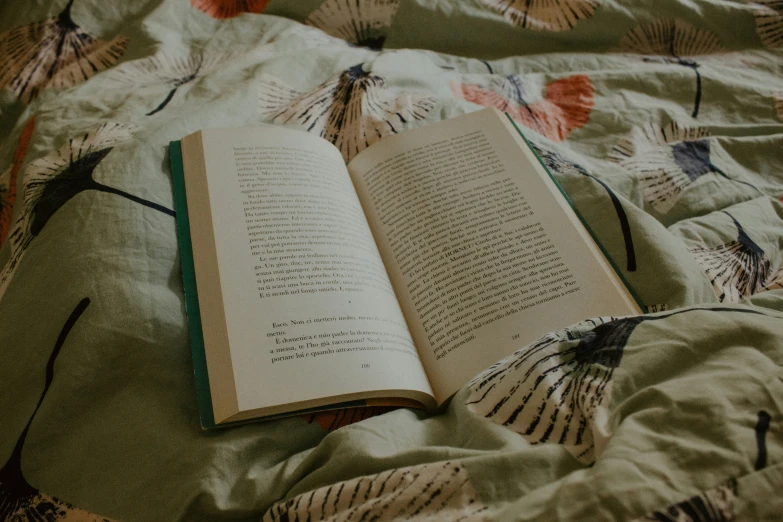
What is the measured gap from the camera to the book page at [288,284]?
41cm

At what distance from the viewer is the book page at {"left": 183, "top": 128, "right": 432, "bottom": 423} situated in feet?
1.34

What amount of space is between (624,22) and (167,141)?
27.9 inches

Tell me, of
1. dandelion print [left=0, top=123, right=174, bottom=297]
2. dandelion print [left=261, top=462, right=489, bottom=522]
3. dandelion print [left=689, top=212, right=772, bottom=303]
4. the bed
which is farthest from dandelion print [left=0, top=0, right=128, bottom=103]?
dandelion print [left=689, top=212, right=772, bottom=303]

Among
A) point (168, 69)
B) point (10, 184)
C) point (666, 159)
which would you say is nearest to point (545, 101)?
point (666, 159)

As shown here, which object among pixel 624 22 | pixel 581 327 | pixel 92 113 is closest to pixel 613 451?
pixel 581 327

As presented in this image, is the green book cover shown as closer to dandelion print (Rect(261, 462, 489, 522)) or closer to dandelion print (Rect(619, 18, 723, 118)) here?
dandelion print (Rect(261, 462, 489, 522))

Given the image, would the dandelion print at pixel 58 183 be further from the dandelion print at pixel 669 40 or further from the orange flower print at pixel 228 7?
the dandelion print at pixel 669 40

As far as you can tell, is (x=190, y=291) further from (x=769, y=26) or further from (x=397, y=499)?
(x=769, y=26)

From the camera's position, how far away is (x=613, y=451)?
0.30m

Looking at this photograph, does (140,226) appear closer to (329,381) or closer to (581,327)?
(329,381)

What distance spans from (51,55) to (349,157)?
49cm

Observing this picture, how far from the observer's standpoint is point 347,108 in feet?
2.21

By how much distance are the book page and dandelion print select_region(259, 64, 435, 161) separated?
8 cm

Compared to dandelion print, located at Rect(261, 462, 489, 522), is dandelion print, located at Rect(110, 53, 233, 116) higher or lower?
higher
